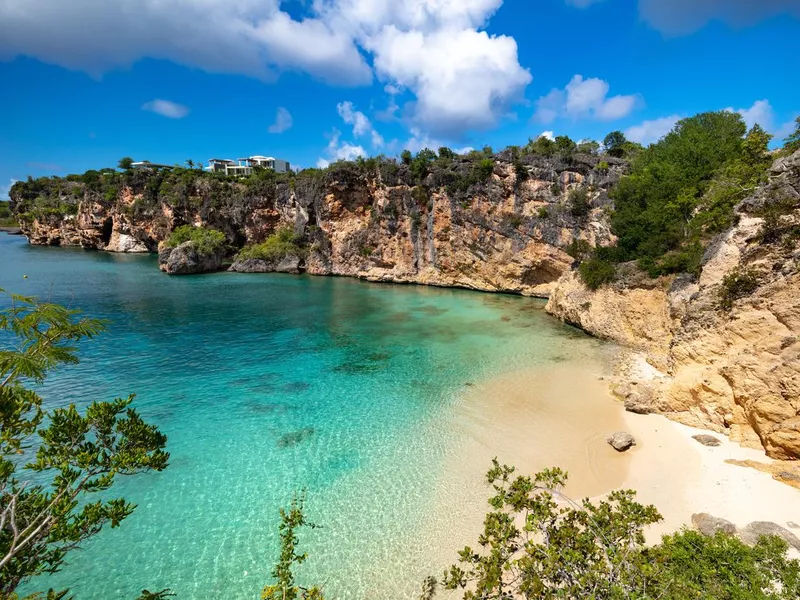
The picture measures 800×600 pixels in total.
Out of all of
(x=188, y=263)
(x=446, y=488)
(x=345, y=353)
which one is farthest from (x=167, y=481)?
(x=188, y=263)

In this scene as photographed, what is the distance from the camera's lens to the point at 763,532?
7371 mm

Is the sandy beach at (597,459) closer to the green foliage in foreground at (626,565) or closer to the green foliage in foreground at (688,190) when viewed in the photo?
the green foliage in foreground at (626,565)

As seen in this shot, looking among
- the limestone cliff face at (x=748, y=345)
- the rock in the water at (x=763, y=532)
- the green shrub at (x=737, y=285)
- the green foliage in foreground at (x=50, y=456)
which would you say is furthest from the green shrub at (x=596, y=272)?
the green foliage in foreground at (x=50, y=456)

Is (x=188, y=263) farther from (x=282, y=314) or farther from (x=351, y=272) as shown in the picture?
(x=282, y=314)

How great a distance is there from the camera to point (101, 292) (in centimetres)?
3097

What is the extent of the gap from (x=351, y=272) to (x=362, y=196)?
8.59m

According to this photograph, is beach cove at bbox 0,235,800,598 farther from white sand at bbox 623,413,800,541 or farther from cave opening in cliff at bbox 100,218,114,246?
cave opening in cliff at bbox 100,218,114,246

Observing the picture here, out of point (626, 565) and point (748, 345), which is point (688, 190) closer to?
point (748, 345)

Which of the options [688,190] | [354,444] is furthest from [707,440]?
[688,190]

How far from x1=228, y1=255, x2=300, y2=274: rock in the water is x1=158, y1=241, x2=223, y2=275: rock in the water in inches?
129

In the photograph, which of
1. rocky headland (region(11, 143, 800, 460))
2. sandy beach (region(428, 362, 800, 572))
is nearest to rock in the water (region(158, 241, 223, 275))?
rocky headland (region(11, 143, 800, 460))

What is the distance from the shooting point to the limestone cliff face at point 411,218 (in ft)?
103

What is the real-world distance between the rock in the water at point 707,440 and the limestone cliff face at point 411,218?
2060 cm

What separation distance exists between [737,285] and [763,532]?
735 cm
